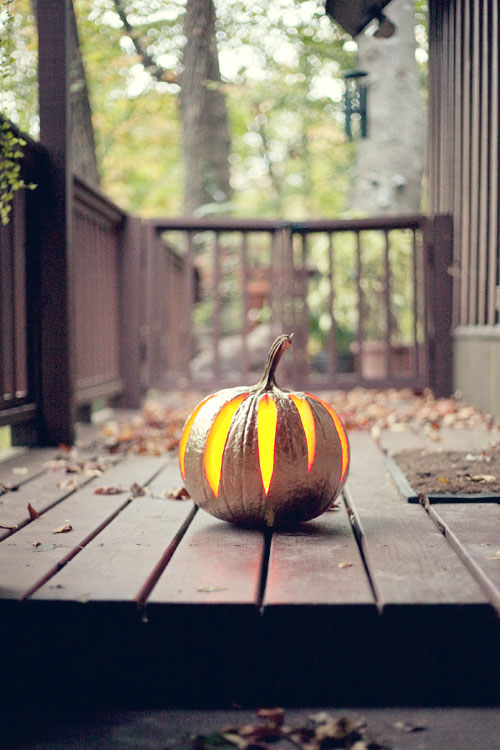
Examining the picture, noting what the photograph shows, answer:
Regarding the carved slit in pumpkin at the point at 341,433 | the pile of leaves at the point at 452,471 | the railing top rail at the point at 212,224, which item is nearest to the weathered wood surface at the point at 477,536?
the pile of leaves at the point at 452,471

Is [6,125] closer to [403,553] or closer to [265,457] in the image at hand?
[265,457]

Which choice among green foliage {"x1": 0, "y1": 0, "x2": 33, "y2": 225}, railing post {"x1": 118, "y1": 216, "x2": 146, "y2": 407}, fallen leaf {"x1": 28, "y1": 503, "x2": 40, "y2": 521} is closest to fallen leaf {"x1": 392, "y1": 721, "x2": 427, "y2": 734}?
fallen leaf {"x1": 28, "y1": 503, "x2": 40, "y2": 521}

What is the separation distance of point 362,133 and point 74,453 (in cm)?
458

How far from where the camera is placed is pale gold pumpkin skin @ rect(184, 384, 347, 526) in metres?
1.78

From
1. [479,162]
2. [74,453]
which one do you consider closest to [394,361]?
[479,162]

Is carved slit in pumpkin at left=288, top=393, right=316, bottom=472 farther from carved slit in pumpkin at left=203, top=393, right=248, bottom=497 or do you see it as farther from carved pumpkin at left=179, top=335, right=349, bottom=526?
carved slit in pumpkin at left=203, top=393, right=248, bottom=497

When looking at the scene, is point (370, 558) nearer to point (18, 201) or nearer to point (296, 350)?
point (18, 201)

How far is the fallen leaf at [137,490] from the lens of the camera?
7.55 ft

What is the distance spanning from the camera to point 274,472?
1.77 meters

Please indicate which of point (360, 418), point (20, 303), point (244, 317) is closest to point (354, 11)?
point (244, 317)

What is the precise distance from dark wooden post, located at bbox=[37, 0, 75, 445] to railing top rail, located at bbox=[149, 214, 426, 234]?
1.97 m

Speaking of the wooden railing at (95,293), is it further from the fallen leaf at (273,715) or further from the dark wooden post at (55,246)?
the fallen leaf at (273,715)

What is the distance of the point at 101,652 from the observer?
131 centimetres

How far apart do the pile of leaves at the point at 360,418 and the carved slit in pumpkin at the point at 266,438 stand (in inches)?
54.3
